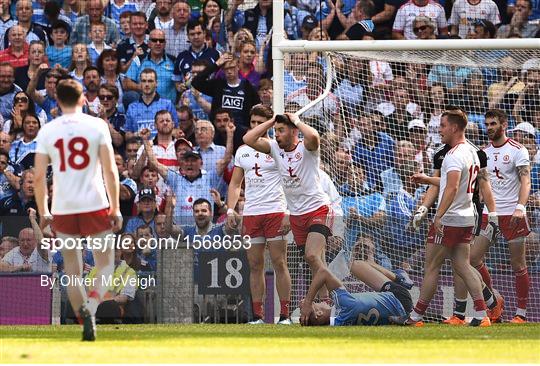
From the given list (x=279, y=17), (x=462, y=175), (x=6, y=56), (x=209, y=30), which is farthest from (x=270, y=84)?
(x=462, y=175)

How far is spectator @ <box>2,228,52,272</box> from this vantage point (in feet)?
52.5

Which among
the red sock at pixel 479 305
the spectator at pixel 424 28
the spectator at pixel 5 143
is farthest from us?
the spectator at pixel 424 28

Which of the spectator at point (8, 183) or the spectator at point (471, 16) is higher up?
the spectator at point (471, 16)

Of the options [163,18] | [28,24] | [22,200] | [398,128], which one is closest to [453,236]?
[398,128]

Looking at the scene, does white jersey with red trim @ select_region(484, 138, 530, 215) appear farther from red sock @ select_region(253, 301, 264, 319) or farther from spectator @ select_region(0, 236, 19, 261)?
spectator @ select_region(0, 236, 19, 261)

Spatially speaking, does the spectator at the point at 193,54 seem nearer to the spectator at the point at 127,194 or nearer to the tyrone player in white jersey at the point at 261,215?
the spectator at the point at 127,194

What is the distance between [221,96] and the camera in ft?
61.6

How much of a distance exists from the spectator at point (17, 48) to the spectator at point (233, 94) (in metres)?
2.99

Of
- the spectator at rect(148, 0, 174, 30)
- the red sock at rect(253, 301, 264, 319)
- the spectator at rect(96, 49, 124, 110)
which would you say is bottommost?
the red sock at rect(253, 301, 264, 319)

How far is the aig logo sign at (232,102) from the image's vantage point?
18688 mm

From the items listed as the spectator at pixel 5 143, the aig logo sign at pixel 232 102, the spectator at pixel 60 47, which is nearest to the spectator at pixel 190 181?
the aig logo sign at pixel 232 102

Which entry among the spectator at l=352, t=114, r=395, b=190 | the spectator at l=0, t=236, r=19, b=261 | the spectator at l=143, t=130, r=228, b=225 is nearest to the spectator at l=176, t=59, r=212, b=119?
the spectator at l=143, t=130, r=228, b=225

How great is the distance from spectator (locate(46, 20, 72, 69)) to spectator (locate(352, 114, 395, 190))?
5.40 metres

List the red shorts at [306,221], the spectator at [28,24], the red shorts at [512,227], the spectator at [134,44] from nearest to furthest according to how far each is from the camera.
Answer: the red shorts at [306,221]
the red shorts at [512,227]
the spectator at [134,44]
the spectator at [28,24]
